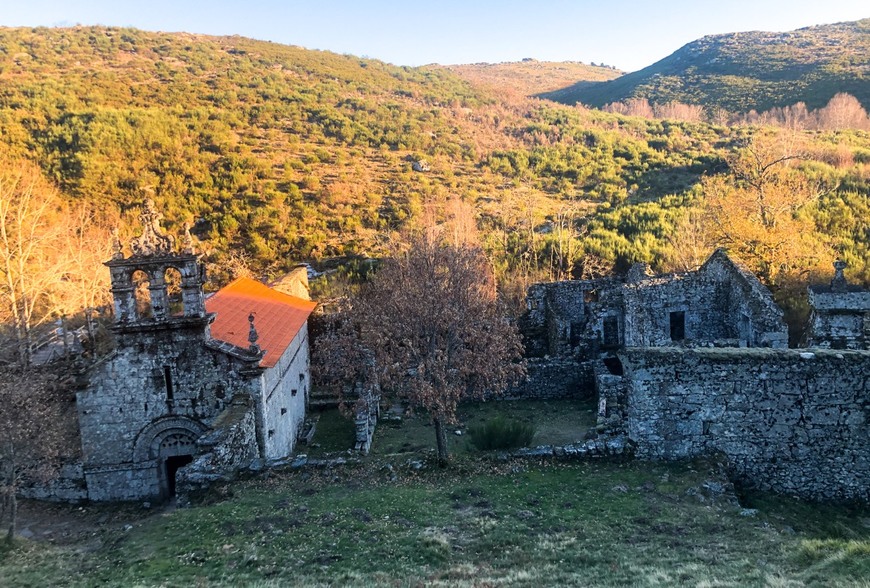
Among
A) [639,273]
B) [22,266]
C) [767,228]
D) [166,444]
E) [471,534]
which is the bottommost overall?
[166,444]

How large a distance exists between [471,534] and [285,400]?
972 cm

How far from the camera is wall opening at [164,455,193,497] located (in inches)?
558

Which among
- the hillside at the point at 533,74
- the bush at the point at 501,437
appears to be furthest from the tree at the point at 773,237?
the hillside at the point at 533,74

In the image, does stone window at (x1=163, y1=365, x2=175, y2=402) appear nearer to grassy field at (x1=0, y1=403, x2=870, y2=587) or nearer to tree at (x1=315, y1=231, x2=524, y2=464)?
grassy field at (x1=0, y1=403, x2=870, y2=587)

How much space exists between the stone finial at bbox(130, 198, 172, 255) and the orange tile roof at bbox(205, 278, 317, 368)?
2767mm

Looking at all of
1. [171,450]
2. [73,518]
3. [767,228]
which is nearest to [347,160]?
[767,228]

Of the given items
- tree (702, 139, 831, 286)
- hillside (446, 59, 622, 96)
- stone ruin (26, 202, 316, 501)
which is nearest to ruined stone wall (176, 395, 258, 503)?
stone ruin (26, 202, 316, 501)

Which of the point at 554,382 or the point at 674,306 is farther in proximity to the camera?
the point at 554,382

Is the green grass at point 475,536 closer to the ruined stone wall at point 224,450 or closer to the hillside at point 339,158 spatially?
the ruined stone wall at point 224,450

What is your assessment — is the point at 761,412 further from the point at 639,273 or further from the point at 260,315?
the point at 260,315

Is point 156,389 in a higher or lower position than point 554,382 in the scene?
higher

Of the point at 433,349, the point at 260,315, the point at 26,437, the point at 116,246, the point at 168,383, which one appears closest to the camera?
the point at 26,437

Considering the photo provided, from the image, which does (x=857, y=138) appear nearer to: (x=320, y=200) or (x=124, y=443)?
(x=320, y=200)

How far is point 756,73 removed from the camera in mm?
82812
